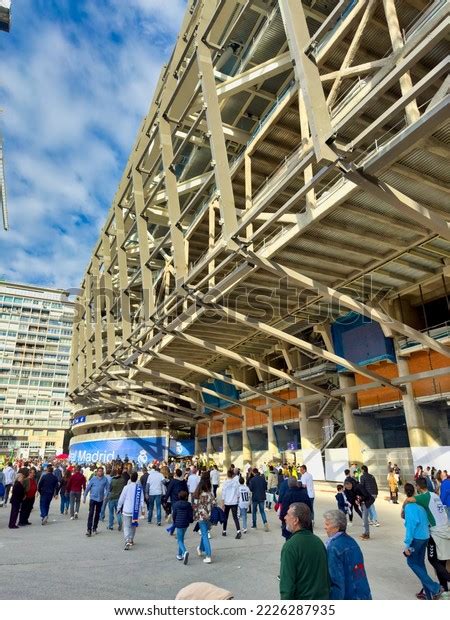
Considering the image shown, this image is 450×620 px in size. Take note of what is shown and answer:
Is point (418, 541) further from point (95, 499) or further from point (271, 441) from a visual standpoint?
point (271, 441)

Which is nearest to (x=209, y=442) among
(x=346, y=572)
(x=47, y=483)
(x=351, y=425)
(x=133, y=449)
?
(x=133, y=449)

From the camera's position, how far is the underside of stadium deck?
379 inches

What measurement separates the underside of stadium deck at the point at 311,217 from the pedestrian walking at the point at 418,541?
261 inches

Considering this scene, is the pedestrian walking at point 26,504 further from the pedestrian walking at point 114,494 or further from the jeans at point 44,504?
the pedestrian walking at point 114,494

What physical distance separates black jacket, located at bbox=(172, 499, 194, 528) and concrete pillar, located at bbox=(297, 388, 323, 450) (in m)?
19.0

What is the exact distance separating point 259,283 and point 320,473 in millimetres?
13477

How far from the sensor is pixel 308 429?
2600cm

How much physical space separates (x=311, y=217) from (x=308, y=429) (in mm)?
17814

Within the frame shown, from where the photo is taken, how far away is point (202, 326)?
72.3 ft

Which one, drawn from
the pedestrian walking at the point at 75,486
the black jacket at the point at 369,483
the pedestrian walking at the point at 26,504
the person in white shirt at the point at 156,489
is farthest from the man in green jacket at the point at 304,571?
the pedestrian walking at the point at 75,486

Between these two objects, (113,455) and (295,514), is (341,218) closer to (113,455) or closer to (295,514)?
(295,514)

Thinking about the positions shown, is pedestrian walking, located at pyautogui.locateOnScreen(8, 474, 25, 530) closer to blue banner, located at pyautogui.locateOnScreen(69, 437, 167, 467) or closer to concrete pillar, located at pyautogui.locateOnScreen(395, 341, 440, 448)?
concrete pillar, located at pyautogui.locateOnScreen(395, 341, 440, 448)
